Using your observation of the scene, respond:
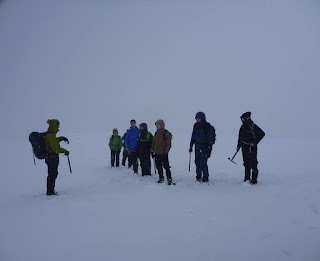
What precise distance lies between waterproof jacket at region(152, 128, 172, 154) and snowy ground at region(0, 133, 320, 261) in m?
1.19

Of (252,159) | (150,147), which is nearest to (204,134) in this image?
(252,159)

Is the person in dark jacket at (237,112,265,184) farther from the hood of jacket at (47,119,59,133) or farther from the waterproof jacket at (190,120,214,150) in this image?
the hood of jacket at (47,119,59,133)

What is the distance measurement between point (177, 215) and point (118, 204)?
5.40 ft

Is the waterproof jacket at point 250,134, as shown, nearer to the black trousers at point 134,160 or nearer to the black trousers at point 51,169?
the black trousers at point 134,160

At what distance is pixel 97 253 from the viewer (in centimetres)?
412

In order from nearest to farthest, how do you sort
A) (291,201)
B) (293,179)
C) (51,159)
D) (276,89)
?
1. (291,201)
2. (51,159)
3. (293,179)
4. (276,89)

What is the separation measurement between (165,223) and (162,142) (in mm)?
4206

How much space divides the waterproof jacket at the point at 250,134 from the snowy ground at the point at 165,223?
1.40 m

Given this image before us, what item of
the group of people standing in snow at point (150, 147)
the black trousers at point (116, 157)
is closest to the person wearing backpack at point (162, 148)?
the group of people standing in snow at point (150, 147)

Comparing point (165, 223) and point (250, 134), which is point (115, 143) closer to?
point (250, 134)

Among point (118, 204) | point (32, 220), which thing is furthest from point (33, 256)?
point (118, 204)

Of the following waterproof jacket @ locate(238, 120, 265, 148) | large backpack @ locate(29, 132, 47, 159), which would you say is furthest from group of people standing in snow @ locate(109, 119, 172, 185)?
large backpack @ locate(29, 132, 47, 159)

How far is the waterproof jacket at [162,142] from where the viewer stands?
30.0ft

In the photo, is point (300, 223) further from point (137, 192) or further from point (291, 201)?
point (137, 192)
